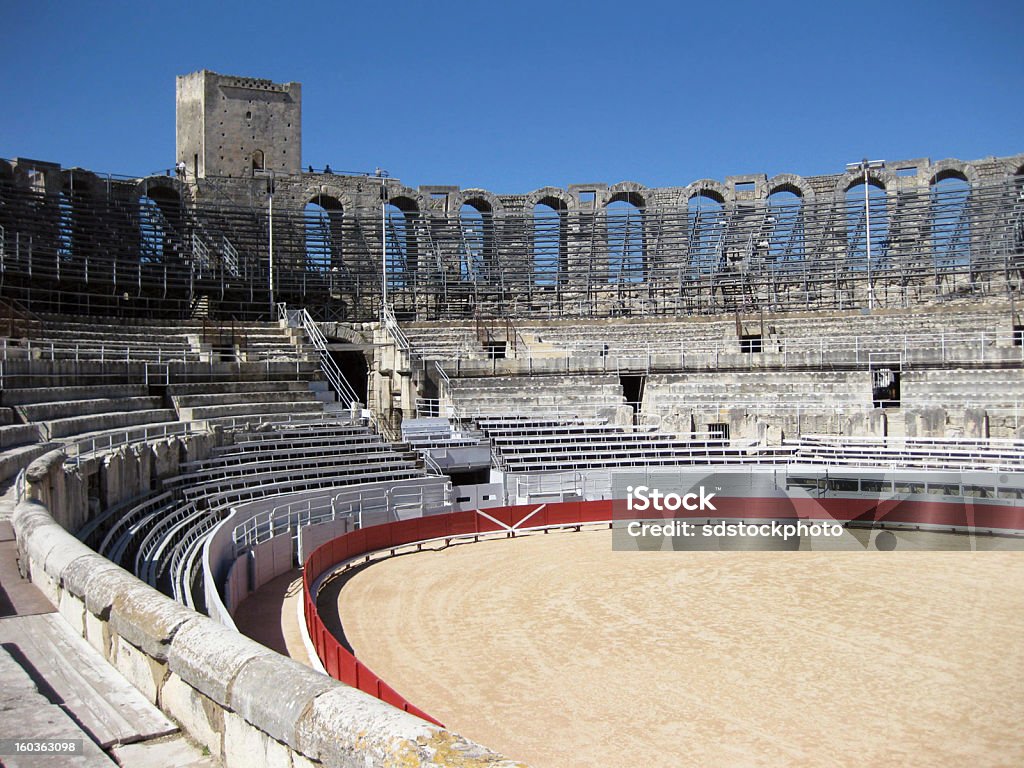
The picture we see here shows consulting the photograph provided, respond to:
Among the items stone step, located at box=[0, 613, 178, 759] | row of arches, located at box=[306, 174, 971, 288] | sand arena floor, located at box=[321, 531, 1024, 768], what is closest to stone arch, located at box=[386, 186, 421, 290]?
row of arches, located at box=[306, 174, 971, 288]

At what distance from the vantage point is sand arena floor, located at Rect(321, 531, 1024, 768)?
29.0 ft

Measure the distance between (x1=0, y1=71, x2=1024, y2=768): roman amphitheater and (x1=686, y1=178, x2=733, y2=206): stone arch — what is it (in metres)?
0.17

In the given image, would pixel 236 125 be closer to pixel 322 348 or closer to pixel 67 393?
pixel 322 348

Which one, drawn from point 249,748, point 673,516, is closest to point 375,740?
point 249,748

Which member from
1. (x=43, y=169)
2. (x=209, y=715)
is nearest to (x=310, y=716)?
(x=209, y=715)

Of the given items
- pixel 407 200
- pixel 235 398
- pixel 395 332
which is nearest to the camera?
pixel 235 398

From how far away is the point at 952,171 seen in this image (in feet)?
146

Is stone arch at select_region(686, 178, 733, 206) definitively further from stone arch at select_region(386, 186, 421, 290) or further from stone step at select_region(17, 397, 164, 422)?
stone step at select_region(17, 397, 164, 422)

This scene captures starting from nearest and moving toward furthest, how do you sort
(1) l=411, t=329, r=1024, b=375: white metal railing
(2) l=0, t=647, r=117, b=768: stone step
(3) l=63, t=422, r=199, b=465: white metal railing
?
(2) l=0, t=647, r=117, b=768: stone step
(3) l=63, t=422, r=199, b=465: white metal railing
(1) l=411, t=329, r=1024, b=375: white metal railing

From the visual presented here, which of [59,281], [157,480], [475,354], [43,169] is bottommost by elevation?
[157,480]

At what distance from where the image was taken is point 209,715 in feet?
13.1

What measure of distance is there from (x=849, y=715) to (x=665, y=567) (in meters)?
8.10

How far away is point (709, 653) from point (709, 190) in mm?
37897

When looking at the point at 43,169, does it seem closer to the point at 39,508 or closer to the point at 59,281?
the point at 59,281
